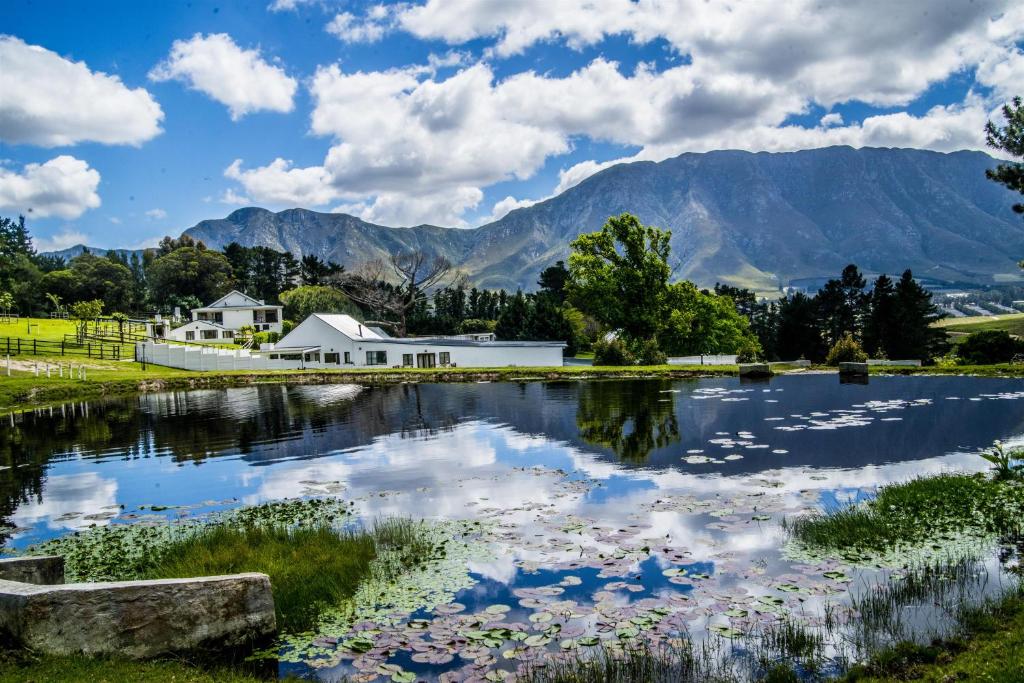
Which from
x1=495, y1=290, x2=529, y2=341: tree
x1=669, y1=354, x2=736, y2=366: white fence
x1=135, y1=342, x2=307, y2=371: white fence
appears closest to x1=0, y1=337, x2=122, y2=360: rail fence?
x1=135, y1=342, x2=307, y2=371: white fence

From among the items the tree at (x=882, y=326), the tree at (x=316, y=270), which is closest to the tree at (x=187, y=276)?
the tree at (x=316, y=270)

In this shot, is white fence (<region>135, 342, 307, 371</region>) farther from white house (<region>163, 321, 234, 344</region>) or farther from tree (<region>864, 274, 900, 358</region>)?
tree (<region>864, 274, 900, 358</region>)

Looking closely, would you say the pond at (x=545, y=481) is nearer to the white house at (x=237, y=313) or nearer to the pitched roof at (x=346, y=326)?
the pitched roof at (x=346, y=326)

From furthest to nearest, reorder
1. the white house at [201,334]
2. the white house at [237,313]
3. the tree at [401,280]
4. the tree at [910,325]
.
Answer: the white house at [237,313] → the tree at [401,280] → the white house at [201,334] → the tree at [910,325]

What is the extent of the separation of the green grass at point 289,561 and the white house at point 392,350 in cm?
5507

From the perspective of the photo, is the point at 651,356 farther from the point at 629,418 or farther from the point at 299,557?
the point at 299,557

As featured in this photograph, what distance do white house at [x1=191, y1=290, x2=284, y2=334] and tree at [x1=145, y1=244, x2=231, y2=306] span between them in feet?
67.6

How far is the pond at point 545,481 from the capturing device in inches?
390

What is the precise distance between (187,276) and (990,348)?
12758 cm

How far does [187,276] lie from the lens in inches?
5148

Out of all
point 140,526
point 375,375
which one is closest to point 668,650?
point 140,526

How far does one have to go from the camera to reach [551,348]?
235 feet

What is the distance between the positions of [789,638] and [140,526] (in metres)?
14.1

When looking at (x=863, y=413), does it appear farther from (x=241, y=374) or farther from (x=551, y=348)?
(x=241, y=374)
